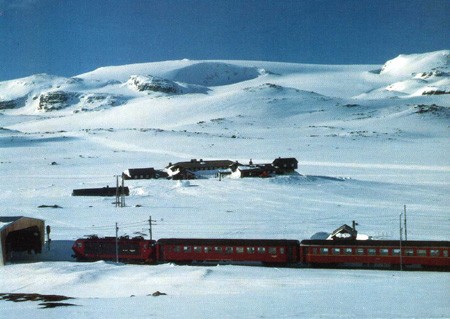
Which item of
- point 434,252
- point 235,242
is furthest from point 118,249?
point 434,252

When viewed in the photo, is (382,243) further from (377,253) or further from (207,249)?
(207,249)

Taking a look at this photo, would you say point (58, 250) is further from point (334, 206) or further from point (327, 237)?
point (334, 206)

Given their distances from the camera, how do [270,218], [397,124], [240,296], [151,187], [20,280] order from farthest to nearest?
[397,124]
[151,187]
[270,218]
[20,280]
[240,296]

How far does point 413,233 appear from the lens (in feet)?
122

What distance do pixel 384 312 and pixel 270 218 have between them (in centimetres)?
2541

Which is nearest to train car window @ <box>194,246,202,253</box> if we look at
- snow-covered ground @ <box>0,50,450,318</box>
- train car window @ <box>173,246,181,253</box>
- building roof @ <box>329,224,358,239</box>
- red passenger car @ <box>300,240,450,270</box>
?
train car window @ <box>173,246,181,253</box>

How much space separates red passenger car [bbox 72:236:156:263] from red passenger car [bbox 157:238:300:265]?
2.65ft

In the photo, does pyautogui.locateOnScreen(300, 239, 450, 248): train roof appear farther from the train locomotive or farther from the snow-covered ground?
the snow-covered ground

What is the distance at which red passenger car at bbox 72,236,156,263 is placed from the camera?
3325cm

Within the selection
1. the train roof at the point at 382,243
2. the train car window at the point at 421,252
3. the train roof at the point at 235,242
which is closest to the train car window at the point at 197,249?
the train roof at the point at 235,242

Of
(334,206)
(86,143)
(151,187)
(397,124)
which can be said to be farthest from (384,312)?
(397,124)

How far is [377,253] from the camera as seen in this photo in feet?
99.6

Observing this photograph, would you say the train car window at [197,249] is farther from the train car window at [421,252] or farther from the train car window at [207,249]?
the train car window at [421,252]

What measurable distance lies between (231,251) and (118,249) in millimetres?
7561
